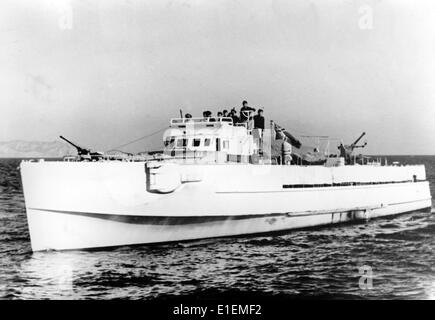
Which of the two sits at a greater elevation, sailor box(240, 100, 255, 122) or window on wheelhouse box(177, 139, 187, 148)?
sailor box(240, 100, 255, 122)

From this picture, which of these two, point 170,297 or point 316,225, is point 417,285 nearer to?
point 170,297

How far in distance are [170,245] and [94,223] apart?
3.22 m

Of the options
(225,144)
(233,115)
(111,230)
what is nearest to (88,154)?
(111,230)

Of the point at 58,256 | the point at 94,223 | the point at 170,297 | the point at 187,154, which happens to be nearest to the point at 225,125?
the point at 187,154

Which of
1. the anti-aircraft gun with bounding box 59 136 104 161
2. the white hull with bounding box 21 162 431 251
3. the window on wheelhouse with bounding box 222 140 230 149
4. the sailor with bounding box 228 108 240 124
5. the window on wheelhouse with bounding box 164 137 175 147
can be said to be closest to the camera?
the white hull with bounding box 21 162 431 251

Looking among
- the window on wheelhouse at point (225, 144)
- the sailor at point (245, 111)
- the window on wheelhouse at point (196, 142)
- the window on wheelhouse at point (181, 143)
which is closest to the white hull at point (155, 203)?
the window on wheelhouse at point (225, 144)

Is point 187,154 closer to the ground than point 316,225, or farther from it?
farther from it

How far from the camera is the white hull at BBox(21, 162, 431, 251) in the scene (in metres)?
17.8

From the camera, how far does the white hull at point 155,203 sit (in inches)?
699

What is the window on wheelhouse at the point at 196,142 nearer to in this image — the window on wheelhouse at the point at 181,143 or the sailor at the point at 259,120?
the window on wheelhouse at the point at 181,143

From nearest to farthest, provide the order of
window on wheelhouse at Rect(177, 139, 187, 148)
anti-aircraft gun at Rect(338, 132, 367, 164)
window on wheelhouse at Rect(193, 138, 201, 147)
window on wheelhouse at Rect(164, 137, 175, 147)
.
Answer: window on wheelhouse at Rect(193, 138, 201, 147) < window on wheelhouse at Rect(177, 139, 187, 148) < window on wheelhouse at Rect(164, 137, 175, 147) < anti-aircraft gun at Rect(338, 132, 367, 164)

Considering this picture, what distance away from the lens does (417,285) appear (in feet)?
47.7

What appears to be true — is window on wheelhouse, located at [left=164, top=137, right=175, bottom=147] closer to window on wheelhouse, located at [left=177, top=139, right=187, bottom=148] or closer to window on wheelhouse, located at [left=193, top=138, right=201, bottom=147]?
window on wheelhouse, located at [left=177, top=139, right=187, bottom=148]

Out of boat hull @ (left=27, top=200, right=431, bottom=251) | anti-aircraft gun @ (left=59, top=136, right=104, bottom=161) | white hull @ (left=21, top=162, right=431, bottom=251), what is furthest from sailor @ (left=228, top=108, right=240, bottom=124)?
anti-aircraft gun @ (left=59, top=136, right=104, bottom=161)
